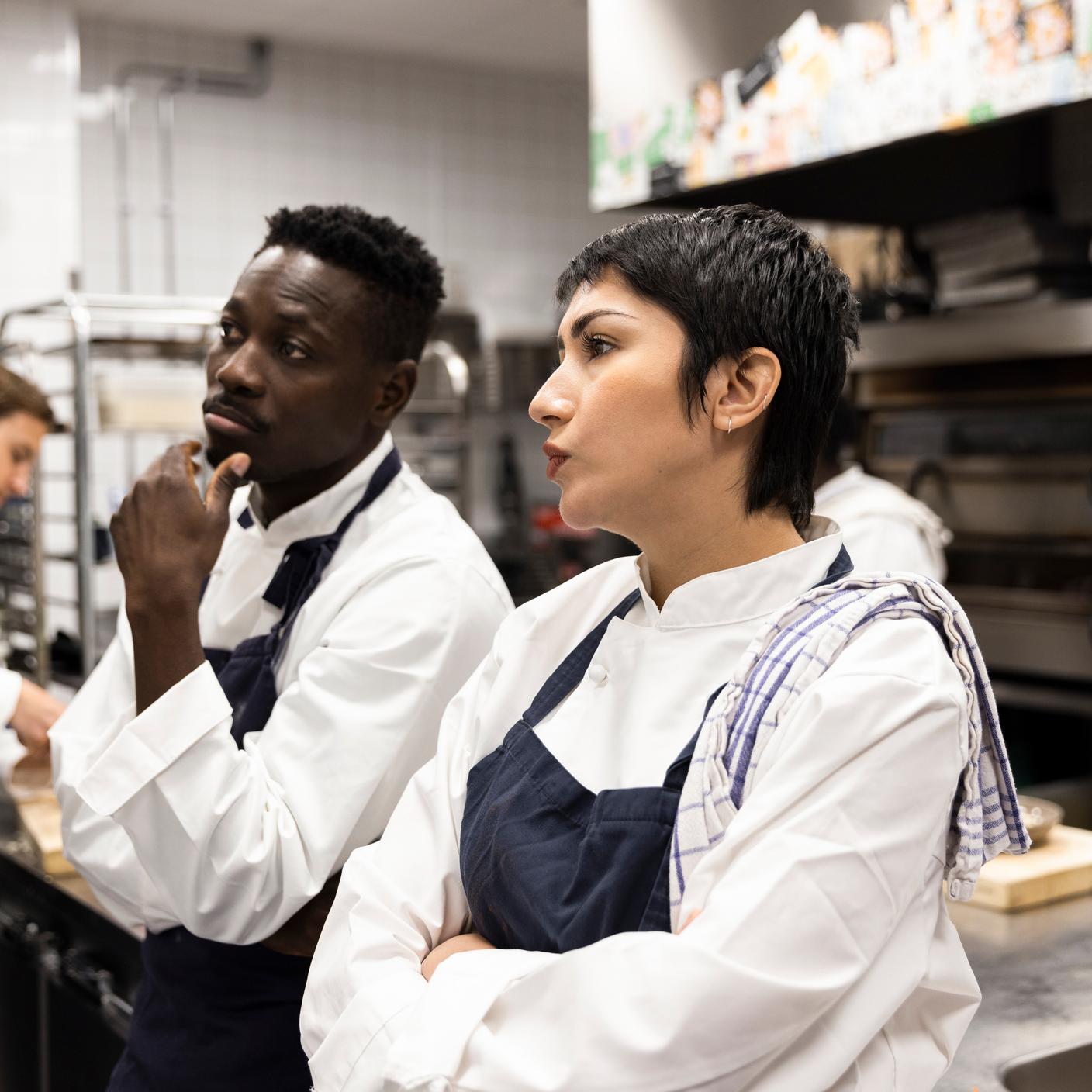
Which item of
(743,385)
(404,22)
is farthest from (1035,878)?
(404,22)

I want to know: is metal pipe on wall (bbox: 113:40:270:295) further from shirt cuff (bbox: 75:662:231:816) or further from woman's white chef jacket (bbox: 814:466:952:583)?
shirt cuff (bbox: 75:662:231:816)

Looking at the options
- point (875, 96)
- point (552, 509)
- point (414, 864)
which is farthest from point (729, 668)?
point (552, 509)

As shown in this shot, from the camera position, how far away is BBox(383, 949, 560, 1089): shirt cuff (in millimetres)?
976

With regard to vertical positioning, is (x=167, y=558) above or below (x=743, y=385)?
below

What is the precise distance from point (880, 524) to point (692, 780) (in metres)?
2.01

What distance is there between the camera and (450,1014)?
3.28 feet

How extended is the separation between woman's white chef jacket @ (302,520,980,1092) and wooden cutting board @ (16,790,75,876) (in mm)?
1225

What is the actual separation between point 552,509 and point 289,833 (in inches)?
184

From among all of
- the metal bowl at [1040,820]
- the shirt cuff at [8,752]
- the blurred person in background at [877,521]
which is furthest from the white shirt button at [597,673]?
the blurred person in background at [877,521]

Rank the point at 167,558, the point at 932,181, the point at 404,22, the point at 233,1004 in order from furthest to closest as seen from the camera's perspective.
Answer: the point at 404,22 < the point at 932,181 < the point at 233,1004 < the point at 167,558

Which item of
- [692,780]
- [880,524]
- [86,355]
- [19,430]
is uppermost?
[86,355]

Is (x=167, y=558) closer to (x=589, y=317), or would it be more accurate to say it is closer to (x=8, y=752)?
(x=589, y=317)

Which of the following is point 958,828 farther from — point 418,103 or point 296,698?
point 418,103

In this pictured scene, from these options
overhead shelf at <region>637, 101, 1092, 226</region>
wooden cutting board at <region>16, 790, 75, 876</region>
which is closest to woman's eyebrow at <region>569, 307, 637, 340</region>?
wooden cutting board at <region>16, 790, 75, 876</region>
